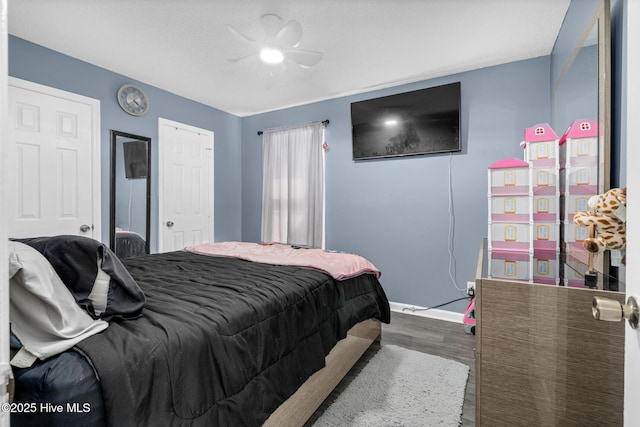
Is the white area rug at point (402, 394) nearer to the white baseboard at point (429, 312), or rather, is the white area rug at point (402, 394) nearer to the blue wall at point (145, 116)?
the white baseboard at point (429, 312)

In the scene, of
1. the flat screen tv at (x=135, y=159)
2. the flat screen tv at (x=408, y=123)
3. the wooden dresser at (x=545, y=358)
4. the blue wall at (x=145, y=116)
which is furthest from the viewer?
the flat screen tv at (x=135, y=159)

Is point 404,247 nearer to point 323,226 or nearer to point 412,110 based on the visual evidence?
point 323,226

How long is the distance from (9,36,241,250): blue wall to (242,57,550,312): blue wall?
1202 millimetres

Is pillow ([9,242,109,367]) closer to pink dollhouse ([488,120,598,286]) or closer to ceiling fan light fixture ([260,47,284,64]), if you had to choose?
pink dollhouse ([488,120,598,286])

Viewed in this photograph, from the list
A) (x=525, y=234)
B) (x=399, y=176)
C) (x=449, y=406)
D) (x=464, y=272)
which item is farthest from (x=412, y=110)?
(x=449, y=406)

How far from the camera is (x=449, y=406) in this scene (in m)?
1.79

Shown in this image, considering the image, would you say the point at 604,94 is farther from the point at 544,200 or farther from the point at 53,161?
the point at 53,161

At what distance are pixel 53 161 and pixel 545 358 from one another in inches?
145

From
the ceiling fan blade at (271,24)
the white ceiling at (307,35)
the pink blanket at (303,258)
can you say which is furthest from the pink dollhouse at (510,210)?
the ceiling fan blade at (271,24)

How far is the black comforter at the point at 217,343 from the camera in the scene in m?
0.89

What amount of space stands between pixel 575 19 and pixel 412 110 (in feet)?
5.01

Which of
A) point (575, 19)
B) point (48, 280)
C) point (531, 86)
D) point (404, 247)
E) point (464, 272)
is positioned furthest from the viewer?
point (404, 247)

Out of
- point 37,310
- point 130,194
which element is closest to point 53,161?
point 130,194

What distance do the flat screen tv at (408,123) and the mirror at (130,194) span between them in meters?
2.45
